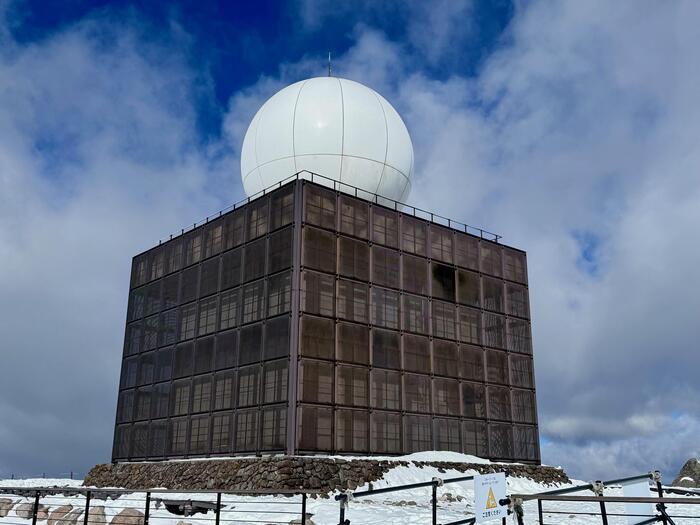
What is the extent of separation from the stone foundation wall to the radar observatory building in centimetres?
98

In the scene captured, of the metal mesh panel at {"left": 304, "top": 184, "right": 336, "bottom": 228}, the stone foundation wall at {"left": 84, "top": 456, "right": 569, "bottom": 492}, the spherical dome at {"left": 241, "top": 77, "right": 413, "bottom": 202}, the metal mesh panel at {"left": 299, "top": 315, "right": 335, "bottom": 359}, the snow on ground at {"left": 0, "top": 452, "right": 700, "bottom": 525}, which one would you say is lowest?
the snow on ground at {"left": 0, "top": 452, "right": 700, "bottom": 525}

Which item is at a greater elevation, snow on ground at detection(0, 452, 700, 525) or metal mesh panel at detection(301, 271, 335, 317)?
metal mesh panel at detection(301, 271, 335, 317)

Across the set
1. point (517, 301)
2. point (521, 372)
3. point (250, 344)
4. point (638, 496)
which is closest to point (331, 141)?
point (250, 344)

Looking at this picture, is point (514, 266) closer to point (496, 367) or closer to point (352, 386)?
point (496, 367)

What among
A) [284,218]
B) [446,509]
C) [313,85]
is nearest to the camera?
[446,509]

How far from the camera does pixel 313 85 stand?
128 ft

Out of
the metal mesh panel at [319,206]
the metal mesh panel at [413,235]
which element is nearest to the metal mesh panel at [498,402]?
the metal mesh panel at [413,235]

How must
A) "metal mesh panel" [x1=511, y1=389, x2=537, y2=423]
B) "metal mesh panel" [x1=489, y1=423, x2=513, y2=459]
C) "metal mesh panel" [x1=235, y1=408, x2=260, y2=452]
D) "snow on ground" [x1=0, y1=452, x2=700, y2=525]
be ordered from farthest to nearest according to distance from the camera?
"metal mesh panel" [x1=511, y1=389, x2=537, y2=423] < "metal mesh panel" [x1=489, y1=423, x2=513, y2=459] < "metal mesh panel" [x1=235, y1=408, x2=260, y2=452] < "snow on ground" [x1=0, y1=452, x2=700, y2=525]

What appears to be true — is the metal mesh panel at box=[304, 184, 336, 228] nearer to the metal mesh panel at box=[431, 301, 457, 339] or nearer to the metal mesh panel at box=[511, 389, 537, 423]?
the metal mesh panel at box=[431, 301, 457, 339]

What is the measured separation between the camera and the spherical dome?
36.8m

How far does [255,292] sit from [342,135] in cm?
928

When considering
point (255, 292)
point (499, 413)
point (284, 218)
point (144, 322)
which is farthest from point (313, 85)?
point (499, 413)

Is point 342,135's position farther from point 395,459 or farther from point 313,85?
point 395,459

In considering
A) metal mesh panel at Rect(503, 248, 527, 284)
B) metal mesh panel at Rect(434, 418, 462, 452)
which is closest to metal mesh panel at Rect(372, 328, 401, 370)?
metal mesh panel at Rect(434, 418, 462, 452)
